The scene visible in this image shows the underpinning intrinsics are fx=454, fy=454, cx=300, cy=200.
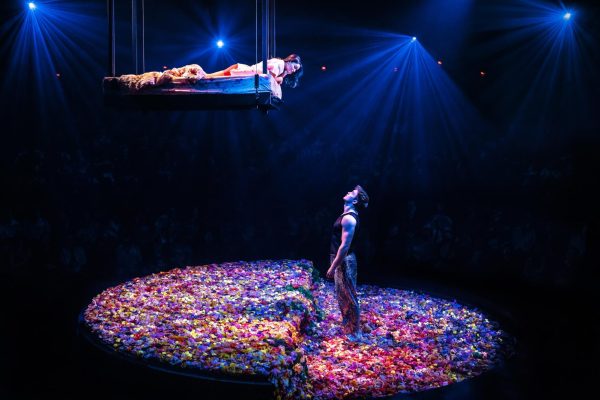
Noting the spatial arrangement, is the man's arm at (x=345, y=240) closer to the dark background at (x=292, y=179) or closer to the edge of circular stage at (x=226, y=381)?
the edge of circular stage at (x=226, y=381)

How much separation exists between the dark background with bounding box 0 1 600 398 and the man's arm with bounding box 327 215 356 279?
8.12ft

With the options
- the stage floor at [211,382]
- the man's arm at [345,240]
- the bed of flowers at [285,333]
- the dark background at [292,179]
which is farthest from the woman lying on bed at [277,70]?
the dark background at [292,179]

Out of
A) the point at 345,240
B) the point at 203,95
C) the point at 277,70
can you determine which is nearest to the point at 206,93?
the point at 203,95

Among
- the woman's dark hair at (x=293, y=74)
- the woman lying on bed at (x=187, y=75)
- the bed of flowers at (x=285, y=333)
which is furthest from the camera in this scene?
the woman's dark hair at (x=293, y=74)

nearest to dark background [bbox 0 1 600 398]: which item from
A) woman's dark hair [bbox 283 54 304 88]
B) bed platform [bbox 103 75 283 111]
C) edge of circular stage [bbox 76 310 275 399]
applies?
edge of circular stage [bbox 76 310 275 399]

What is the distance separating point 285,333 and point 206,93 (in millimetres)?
2347

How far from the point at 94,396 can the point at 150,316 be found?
1019mm

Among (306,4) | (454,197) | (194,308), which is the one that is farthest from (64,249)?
(454,197)

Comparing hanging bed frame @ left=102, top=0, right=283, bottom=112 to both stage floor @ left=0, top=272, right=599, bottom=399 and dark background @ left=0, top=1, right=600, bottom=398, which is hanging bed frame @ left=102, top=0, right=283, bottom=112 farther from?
dark background @ left=0, top=1, right=600, bottom=398

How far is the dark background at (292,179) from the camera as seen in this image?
25.4 feet

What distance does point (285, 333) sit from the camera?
157 inches

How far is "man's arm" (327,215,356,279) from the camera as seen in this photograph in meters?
5.28

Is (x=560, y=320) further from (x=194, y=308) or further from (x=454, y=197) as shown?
(x=194, y=308)

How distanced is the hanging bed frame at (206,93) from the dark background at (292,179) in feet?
10.9
